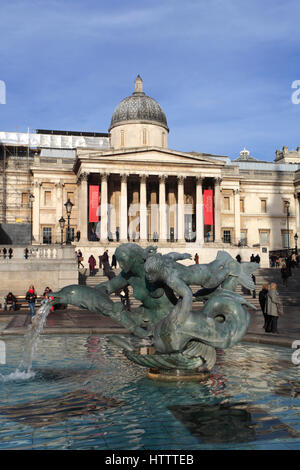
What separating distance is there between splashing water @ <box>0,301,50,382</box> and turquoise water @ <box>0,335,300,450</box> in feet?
0.27

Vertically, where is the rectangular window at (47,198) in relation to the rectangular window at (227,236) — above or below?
above

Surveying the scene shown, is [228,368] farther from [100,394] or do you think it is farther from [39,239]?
[39,239]

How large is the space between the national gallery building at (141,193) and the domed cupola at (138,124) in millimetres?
108

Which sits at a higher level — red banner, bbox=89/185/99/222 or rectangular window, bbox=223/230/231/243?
red banner, bbox=89/185/99/222

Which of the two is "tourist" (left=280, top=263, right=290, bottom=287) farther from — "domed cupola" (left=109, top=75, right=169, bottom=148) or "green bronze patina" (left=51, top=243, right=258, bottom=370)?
"domed cupola" (left=109, top=75, right=169, bottom=148)

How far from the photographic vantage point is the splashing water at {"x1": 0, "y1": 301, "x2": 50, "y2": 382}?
847cm

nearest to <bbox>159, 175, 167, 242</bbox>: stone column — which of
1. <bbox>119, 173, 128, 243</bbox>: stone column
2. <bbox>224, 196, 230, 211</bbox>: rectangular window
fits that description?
<bbox>119, 173, 128, 243</bbox>: stone column

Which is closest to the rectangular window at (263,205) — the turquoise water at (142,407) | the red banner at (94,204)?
the red banner at (94,204)

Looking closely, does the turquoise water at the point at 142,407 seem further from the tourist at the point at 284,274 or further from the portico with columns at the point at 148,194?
the portico with columns at the point at 148,194

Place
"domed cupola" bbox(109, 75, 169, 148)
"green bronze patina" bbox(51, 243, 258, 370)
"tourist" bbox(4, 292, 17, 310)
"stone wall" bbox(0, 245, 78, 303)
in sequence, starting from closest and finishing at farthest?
"green bronze patina" bbox(51, 243, 258, 370) → "tourist" bbox(4, 292, 17, 310) → "stone wall" bbox(0, 245, 78, 303) → "domed cupola" bbox(109, 75, 169, 148)

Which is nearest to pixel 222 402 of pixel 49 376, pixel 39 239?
pixel 49 376

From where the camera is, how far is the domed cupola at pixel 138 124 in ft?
185

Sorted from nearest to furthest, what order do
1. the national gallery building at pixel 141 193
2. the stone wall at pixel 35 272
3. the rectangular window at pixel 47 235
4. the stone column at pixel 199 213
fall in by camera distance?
the stone wall at pixel 35 272, the national gallery building at pixel 141 193, the stone column at pixel 199 213, the rectangular window at pixel 47 235

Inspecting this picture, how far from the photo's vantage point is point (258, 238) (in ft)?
200
